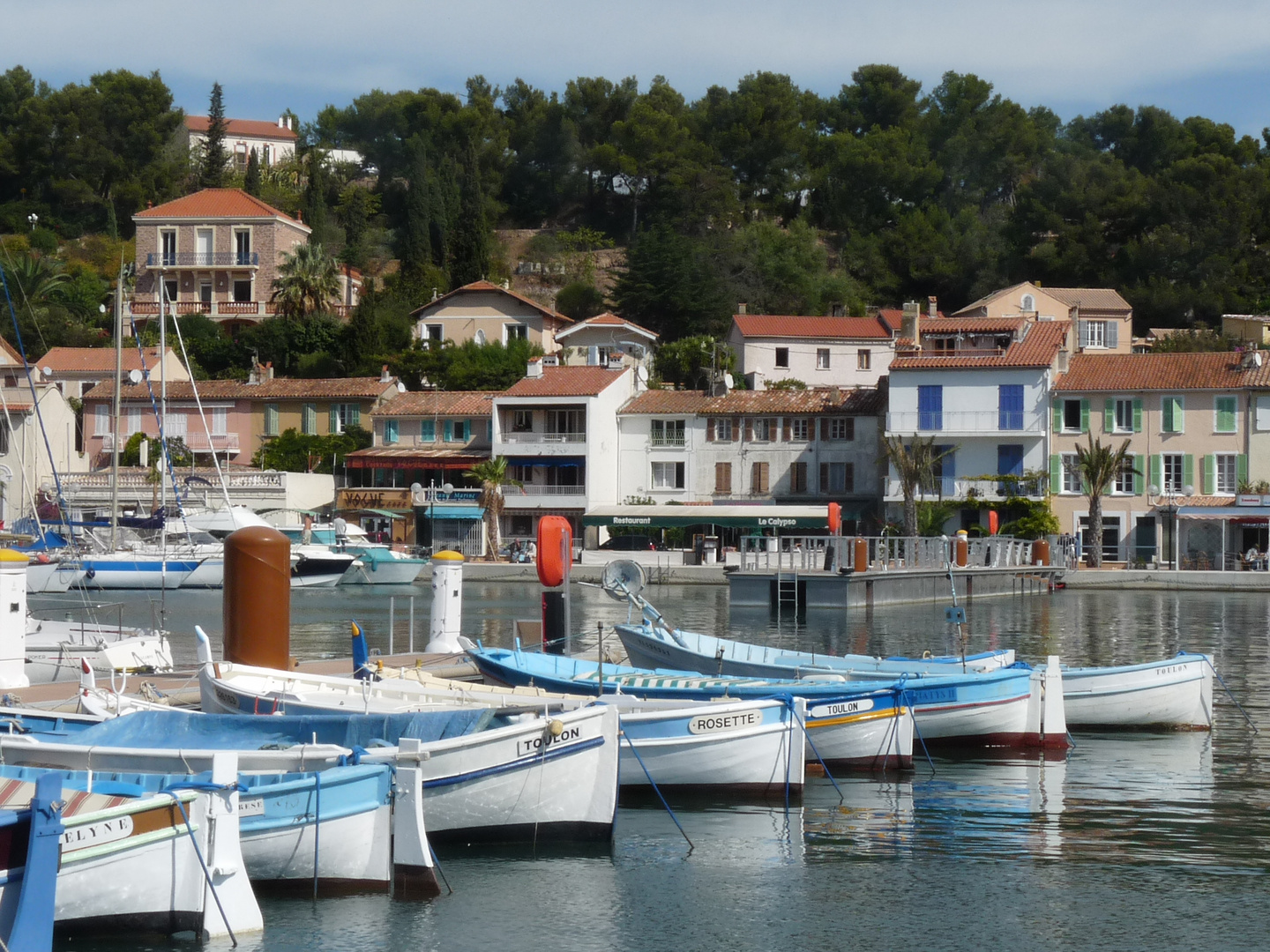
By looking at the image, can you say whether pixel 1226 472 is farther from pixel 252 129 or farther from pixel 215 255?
pixel 252 129

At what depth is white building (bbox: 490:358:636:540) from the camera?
2670 inches

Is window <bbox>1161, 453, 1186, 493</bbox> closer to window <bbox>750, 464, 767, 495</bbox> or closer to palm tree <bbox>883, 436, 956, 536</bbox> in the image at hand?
palm tree <bbox>883, 436, 956, 536</bbox>

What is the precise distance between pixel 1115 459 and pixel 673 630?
39533 millimetres

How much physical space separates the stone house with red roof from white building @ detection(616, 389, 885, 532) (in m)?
30.0

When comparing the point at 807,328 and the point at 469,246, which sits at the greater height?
the point at 469,246

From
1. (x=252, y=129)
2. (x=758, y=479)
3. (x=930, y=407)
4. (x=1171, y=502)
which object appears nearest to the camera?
(x=1171, y=502)

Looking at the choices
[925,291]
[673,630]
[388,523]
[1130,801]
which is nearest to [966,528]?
[388,523]

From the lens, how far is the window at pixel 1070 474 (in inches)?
2494

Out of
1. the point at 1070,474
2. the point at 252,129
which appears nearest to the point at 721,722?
the point at 1070,474

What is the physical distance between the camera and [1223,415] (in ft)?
204

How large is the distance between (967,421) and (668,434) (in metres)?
13.8

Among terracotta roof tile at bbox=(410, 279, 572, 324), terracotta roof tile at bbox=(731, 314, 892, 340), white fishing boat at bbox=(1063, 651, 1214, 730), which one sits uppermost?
terracotta roof tile at bbox=(410, 279, 572, 324)

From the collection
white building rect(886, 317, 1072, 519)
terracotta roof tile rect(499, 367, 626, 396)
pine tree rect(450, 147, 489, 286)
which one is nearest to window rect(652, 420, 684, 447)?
terracotta roof tile rect(499, 367, 626, 396)

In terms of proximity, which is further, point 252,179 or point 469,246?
point 252,179
